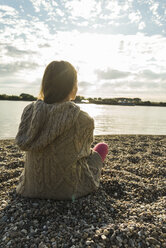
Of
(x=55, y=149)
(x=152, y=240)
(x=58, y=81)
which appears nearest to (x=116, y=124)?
(x=55, y=149)

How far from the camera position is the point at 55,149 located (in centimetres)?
252

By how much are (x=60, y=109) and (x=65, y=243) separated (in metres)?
1.40

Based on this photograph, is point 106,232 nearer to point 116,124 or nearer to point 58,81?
point 58,81

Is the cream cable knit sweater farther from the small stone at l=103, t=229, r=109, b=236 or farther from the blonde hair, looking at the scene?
the small stone at l=103, t=229, r=109, b=236

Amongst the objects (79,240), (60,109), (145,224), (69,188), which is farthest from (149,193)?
(60,109)

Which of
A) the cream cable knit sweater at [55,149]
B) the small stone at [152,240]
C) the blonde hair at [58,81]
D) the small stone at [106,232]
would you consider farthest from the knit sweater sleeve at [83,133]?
the small stone at [152,240]

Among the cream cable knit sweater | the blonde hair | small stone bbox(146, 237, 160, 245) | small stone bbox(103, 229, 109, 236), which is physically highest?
the blonde hair

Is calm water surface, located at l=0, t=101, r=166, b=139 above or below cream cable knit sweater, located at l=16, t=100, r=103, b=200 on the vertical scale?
below

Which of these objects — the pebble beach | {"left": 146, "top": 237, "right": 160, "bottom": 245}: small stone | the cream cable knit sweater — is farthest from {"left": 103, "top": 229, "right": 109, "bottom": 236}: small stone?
the cream cable knit sweater

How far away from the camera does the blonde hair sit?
2.37m

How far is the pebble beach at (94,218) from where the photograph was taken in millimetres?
2045

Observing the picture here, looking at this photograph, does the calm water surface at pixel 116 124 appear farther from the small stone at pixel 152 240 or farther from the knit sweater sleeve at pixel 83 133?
the small stone at pixel 152 240

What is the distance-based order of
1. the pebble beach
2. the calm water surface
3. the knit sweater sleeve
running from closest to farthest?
the pebble beach → the knit sweater sleeve → the calm water surface

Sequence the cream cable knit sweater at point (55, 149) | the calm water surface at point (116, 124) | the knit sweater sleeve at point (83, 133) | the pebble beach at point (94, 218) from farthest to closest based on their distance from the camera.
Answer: the calm water surface at point (116, 124), the knit sweater sleeve at point (83, 133), the cream cable knit sweater at point (55, 149), the pebble beach at point (94, 218)
